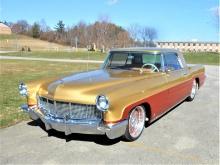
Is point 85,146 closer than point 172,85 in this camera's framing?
Yes

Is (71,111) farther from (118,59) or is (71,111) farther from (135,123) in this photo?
(118,59)

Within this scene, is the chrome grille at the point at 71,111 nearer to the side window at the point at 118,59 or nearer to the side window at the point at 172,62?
the side window at the point at 118,59

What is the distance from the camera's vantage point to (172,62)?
271 inches

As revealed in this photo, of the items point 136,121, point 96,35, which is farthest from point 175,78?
point 96,35

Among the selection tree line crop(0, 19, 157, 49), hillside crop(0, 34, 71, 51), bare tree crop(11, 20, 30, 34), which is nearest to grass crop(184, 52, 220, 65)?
tree line crop(0, 19, 157, 49)

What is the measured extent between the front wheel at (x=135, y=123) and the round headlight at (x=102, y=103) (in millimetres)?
624

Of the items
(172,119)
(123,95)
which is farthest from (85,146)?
(172,119)

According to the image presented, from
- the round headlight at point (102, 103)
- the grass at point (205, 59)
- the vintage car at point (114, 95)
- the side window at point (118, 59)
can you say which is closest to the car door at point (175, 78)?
the vintage car at point (114, 95)

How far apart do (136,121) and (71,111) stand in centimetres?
112

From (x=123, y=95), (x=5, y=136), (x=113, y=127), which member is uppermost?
(x=123, y=95)

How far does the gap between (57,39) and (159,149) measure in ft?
333

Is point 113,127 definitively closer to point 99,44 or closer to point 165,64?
point 165,64

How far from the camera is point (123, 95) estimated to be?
4680 millimetres

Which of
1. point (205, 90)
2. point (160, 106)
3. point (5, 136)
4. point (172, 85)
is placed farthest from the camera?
point (205, 90)
